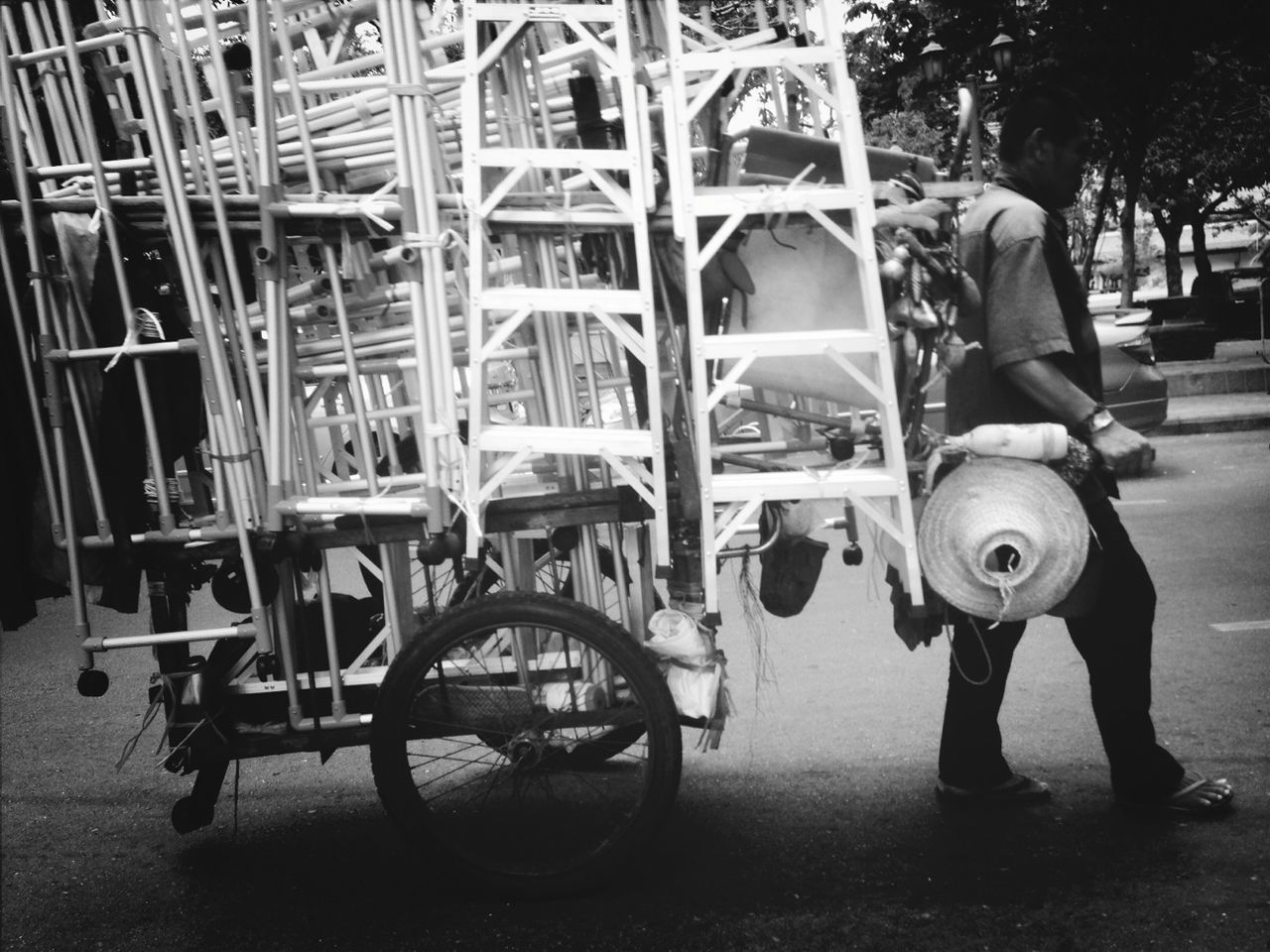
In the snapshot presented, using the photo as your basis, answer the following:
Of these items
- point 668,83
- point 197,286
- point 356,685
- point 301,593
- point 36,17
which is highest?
point 36,17

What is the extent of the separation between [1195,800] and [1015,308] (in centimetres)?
145

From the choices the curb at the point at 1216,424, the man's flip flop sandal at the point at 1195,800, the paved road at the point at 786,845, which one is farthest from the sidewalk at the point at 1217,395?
the man's flip flop sandal at the point at 1195,800

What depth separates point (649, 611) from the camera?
11.0 ft

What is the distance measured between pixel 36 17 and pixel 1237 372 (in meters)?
13.9

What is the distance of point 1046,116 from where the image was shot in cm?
333

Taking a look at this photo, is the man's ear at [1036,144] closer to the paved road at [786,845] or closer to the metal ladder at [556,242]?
the metal ladder at [556,242]

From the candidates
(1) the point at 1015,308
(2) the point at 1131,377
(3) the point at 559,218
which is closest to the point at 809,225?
(3) the point at 559,218

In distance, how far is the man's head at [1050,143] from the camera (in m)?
3.33

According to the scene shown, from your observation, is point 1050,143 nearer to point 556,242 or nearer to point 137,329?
point 556,242

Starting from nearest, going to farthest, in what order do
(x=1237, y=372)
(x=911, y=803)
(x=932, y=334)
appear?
1. (x=932, y=334)
2. (x=911, y=803)
3. (x=1237, y=372)

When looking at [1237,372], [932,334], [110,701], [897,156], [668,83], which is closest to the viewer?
[668,83]

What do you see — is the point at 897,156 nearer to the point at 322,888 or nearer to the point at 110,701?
the point at 322,888

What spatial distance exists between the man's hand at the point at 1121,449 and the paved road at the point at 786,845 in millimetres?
735

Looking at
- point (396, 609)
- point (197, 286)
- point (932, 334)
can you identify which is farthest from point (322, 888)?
point (932, 334)
